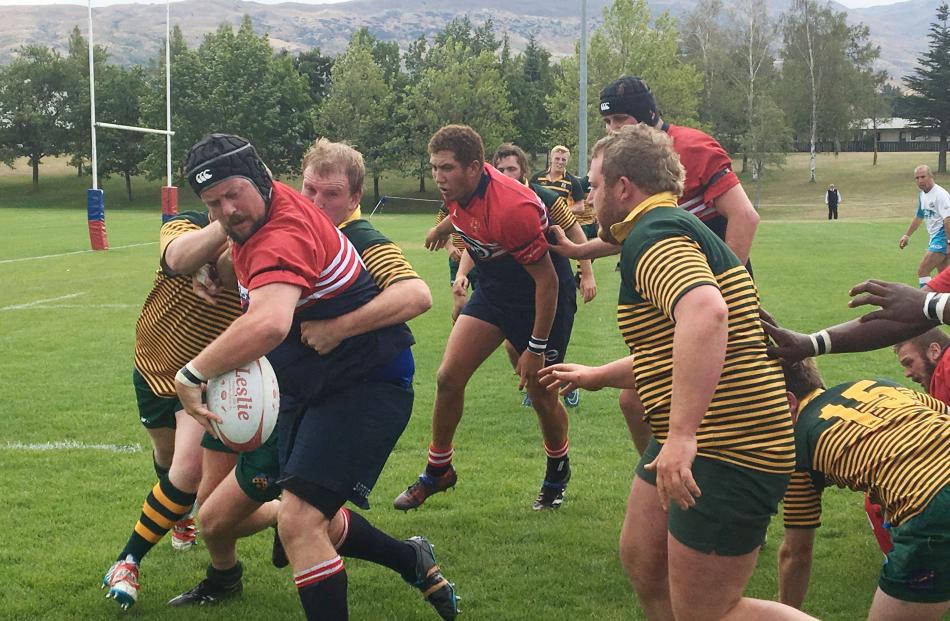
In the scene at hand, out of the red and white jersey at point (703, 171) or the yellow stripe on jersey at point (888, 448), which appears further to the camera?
the red and white jersey at point (703, 171)

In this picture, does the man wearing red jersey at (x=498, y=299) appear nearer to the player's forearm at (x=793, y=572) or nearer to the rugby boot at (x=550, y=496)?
the rugby boot at (x=550, y=496)

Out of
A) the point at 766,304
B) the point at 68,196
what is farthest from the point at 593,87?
the point at 766,304

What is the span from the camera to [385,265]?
439 centimetres

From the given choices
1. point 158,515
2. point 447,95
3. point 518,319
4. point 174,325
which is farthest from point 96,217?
point 447,95

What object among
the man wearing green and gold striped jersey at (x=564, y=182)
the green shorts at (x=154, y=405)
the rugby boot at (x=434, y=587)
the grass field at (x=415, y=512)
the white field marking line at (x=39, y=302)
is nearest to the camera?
the rugby boot at (x=434, y=587)

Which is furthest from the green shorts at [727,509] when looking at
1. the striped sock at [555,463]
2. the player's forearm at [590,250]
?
the striped sock at [555,463]

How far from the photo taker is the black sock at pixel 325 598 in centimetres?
385

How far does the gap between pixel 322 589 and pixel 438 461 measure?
8.28 ft

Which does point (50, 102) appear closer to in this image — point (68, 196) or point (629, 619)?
point (68, 196)

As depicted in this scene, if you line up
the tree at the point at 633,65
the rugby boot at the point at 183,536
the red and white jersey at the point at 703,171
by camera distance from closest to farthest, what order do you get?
the red and white jersey at the point at 703,171
the rugby boot at the point at 183,536
the tree at the point at 633,65

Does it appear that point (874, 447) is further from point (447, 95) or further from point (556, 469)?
point (447, 95)

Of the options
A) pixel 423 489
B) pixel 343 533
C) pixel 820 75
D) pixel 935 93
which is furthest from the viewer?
pixel 820 75

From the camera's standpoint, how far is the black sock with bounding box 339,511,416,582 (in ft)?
15.0

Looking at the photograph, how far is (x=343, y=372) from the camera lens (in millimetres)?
4145
